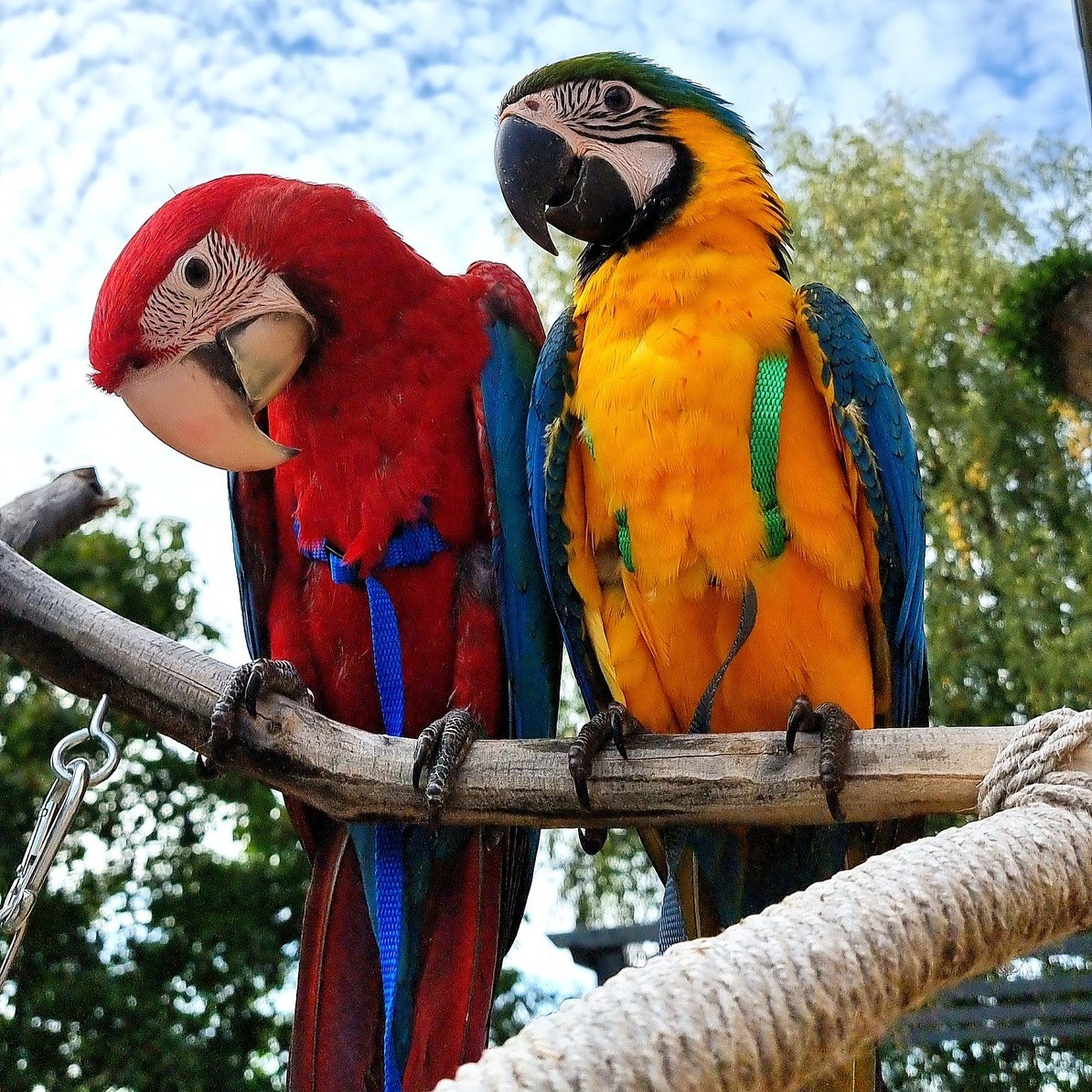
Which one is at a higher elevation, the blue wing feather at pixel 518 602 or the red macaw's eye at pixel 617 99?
the red macaw's eye at pixel 617 99

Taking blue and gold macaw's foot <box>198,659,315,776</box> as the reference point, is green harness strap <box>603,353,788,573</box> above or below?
above

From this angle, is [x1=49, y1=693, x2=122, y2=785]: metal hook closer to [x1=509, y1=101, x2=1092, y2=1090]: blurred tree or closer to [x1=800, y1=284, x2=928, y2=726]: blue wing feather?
[x1=800, y1=284, x2=928, y2=726]: blue wing feather

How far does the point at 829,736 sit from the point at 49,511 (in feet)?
3.62

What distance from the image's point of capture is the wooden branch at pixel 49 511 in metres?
1.62

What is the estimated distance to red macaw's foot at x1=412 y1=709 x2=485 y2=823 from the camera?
1276mm

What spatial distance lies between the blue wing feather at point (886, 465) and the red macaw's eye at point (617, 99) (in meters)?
0.34

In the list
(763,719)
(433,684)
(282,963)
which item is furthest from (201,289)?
(282,963)

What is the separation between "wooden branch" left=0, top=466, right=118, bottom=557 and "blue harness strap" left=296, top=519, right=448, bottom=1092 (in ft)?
1.12

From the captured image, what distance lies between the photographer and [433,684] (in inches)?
60.7

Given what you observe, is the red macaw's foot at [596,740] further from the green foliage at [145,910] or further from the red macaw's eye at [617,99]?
the green foliage at [145,910]

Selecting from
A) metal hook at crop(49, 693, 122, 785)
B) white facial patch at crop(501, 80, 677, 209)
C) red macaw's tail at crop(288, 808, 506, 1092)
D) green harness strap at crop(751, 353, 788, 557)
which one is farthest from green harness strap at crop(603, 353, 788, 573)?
metal hook at crop(49, 693, 122, 785)

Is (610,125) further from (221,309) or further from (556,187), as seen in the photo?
(221,309)

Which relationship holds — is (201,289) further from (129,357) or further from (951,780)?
(951,780)

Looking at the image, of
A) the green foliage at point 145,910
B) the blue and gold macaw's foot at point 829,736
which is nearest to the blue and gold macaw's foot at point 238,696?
the blue and gold macaw's foot at point 829,736
